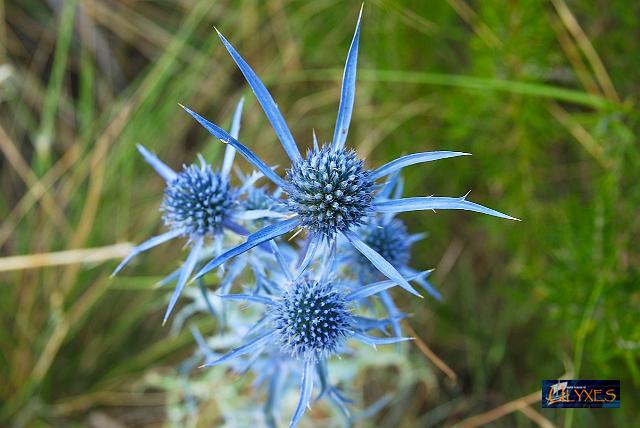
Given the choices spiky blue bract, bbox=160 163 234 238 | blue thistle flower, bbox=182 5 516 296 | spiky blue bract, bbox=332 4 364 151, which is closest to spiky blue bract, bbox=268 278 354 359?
blue thistle flower, bbox=182 5 516 296

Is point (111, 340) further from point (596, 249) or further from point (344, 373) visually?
point (596, 249)

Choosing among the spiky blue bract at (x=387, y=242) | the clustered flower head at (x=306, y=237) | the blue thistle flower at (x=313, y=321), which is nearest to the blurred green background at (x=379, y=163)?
the spiky blue bract at (x=387, y=242)

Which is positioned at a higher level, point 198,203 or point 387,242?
point 387,242

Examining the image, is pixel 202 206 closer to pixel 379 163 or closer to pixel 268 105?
pixel 268 105

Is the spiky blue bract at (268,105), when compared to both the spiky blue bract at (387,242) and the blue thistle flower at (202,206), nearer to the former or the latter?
the blue thistle flower at (202,206)

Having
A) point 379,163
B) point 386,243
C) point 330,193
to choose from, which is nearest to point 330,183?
point 330,193

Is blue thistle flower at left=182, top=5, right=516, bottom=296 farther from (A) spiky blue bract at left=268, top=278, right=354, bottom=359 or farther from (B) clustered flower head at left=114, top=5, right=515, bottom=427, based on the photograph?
(A) spiky blue bract at left=268, top=278, right=354, bottom=359

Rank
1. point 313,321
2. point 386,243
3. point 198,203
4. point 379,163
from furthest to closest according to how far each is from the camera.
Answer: point 379,163 → point 386,243 → point 198,203 → point 313,321

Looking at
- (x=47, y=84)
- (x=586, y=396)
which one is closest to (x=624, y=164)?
(x=586, y=396)
